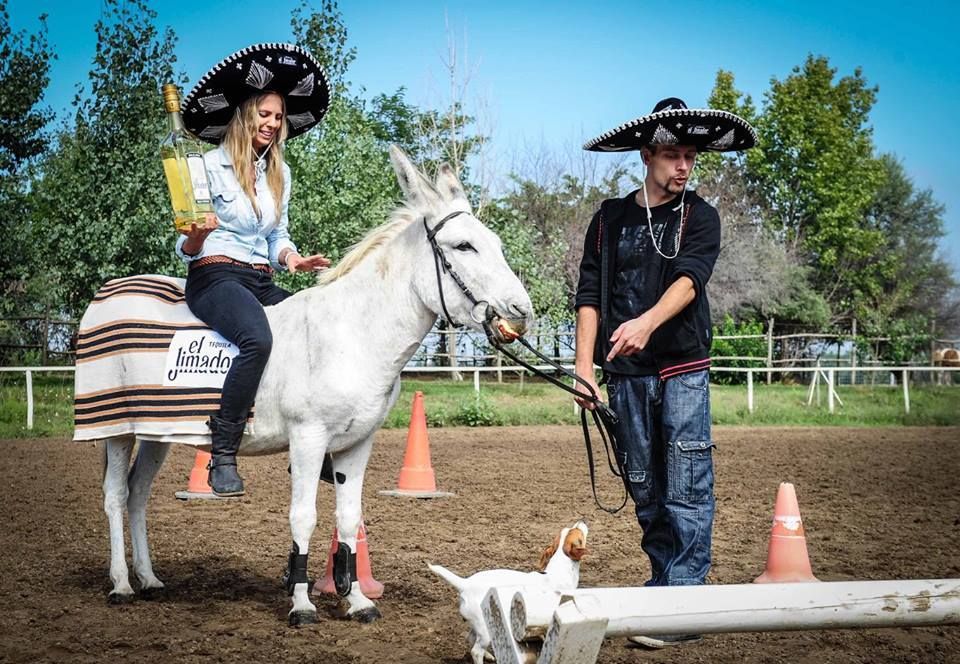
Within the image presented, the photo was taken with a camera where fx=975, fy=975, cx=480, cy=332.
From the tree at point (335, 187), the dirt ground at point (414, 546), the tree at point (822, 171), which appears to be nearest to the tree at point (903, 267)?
the tree at point (822, 171)

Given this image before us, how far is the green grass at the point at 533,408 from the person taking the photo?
17.2 meters

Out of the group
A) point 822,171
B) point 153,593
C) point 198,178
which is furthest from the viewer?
point 822,171

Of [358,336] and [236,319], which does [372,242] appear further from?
[236,319]

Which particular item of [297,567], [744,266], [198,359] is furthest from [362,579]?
[744,266]

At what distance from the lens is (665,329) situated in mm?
4535

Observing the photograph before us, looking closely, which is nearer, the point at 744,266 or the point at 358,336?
the point at 358,336

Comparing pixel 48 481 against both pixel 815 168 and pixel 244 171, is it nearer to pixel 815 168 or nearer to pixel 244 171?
pixel 244 171

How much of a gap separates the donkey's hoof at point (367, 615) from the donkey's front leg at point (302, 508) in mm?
220

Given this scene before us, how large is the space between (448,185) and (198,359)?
1.58 meters

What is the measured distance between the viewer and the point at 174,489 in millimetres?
9930

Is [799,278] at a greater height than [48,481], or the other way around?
[799,278]

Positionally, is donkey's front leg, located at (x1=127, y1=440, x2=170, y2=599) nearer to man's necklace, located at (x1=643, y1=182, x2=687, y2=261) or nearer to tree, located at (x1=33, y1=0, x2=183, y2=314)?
man's necklace, located at (x1=643, y1=182, x2=687, y2=261)

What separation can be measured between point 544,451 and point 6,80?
61.4 feet

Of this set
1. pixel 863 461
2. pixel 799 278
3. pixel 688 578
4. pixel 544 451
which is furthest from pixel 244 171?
pixel 799 278
